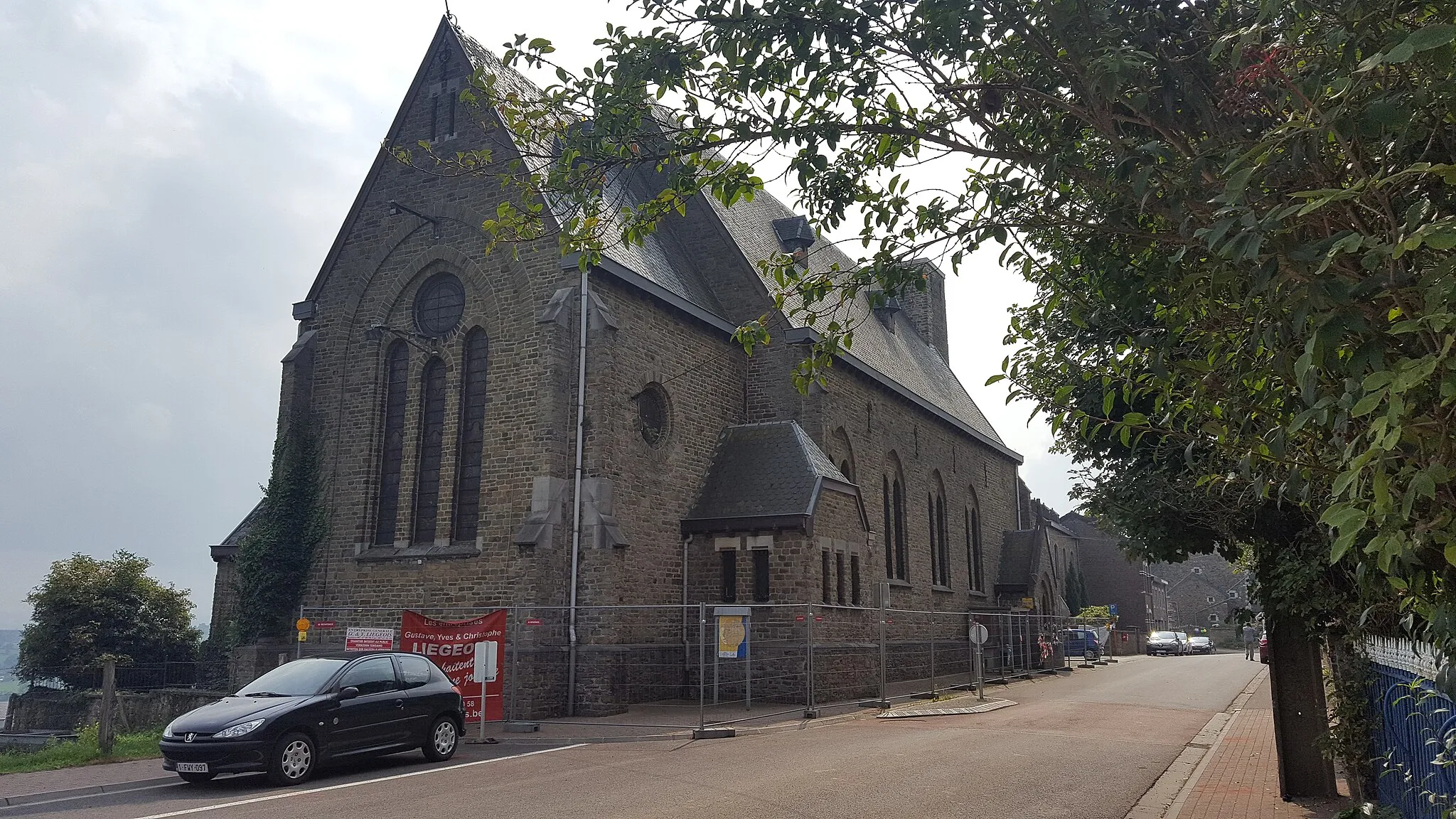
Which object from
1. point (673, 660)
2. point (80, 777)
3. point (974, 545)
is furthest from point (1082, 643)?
point (80, 777)

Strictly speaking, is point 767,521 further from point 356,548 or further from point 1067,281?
point 1067,281

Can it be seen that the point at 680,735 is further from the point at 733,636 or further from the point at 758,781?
the point at 758,781

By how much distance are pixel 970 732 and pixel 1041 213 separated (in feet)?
34.5

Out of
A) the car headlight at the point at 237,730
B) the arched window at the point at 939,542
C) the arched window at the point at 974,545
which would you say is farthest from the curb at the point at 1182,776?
the arched window at the point at 974,545

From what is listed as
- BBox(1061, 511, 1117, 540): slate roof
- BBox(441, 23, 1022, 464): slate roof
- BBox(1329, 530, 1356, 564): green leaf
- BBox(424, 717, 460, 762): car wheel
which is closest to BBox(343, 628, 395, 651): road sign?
BBox(424, 717, 460, 762): car wheel

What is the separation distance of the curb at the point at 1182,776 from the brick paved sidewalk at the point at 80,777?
1053cm

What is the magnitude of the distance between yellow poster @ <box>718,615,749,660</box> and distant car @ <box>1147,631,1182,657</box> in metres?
45.5

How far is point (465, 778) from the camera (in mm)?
10727

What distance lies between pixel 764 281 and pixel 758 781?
15.2m

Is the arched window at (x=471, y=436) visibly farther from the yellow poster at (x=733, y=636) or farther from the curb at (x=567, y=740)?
the curb at (x=567, y=740)

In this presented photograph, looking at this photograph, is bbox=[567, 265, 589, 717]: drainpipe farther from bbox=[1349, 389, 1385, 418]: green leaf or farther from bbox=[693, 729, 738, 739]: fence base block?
bbox=[1349, 389, 1385, 418]: green leaf

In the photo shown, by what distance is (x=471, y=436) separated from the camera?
65.4 feet

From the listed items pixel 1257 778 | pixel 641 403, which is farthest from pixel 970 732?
pixel 641 403

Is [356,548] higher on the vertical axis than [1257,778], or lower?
higher
